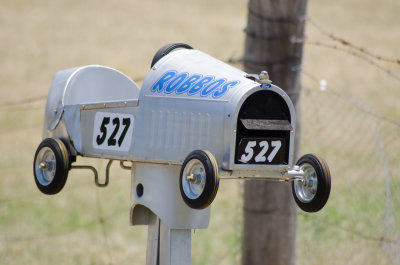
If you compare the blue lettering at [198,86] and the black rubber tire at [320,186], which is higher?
the blue lettering at [198,86]

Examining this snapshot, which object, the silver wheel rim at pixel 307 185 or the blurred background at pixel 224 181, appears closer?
the silver wheel rim at pixel 307 185

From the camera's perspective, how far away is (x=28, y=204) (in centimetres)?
830

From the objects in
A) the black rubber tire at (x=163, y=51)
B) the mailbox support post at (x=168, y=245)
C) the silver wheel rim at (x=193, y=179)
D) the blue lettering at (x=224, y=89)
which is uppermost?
the black rubber tire at (x=163, y=51)

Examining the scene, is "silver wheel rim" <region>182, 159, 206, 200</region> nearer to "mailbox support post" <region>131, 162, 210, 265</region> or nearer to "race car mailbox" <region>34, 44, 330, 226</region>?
"race car mailbox" <region>34, 44, 330, 226</region>

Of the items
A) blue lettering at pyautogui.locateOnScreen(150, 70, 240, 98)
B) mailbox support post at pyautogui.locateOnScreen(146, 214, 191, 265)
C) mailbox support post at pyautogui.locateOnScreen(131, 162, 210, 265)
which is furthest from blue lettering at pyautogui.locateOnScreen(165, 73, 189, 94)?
mailbox support post at pyautogui.locateOnScreen(146, 214, 191, 265)

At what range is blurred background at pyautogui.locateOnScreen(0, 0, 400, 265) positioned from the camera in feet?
18.0

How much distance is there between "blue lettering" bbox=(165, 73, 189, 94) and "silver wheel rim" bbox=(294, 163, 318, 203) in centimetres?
64

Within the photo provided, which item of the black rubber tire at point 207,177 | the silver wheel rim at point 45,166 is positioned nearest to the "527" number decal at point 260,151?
the black rubber tire at point 207,177

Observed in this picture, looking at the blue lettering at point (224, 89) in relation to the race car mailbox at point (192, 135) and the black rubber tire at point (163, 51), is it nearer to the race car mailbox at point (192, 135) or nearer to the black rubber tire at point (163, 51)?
the race car mailbox at point (192, 135)

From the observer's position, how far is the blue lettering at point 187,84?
10.2 feet

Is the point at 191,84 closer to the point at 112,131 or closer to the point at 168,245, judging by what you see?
the point at 112,131

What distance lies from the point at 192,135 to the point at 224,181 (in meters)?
6.49

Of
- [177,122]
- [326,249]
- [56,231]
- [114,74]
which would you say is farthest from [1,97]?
[177,122]

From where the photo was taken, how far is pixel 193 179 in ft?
9.65
